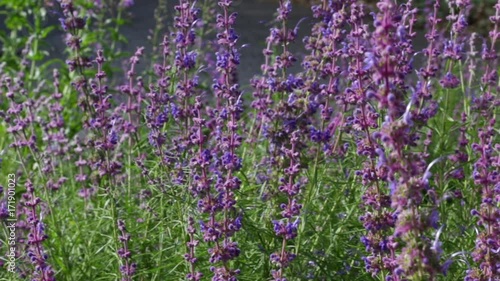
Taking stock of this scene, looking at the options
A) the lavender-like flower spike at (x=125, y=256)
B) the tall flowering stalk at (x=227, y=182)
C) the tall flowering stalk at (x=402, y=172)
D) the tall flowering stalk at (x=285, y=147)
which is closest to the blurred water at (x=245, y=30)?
the tall flowering stalk at (x=285, y=147)

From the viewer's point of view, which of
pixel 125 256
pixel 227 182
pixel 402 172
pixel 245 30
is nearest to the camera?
pixel 402 172

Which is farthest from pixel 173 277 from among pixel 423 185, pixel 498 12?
pixel 498 12

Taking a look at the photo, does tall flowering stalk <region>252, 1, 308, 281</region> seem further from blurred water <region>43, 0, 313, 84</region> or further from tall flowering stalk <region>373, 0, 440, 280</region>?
blurred water <region>43, 0, 313, 84</region>

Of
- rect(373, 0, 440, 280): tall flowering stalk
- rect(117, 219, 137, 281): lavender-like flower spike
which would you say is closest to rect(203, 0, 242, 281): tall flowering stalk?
rect(117, 219, 137, 281): lavender-like flower spike

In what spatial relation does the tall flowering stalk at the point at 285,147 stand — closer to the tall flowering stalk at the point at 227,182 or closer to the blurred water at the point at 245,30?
the tall flowering stalk at the point at 227,182

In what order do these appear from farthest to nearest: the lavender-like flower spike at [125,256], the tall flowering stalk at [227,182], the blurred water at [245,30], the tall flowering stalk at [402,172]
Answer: the blurred water at [245,30] → the lavender-like flower spike at [125,256] → the tall flowering stalk at [227,182] → the tall flowering stalk at [402,172]

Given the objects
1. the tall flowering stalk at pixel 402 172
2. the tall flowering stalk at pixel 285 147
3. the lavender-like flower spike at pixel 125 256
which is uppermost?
the tall flowering stalk at pixel 402 172

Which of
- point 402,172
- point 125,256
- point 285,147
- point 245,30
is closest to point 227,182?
point 285,147

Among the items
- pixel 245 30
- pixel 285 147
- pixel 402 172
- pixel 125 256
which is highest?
pixel 402 172

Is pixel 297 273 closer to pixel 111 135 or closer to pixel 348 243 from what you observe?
pixel 348 243

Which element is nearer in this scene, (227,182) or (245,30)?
(227,182)

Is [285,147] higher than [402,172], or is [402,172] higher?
[402,172]

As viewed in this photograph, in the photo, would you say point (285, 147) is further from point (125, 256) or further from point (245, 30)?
point (245, 30)

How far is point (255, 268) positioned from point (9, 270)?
3.63 feet
